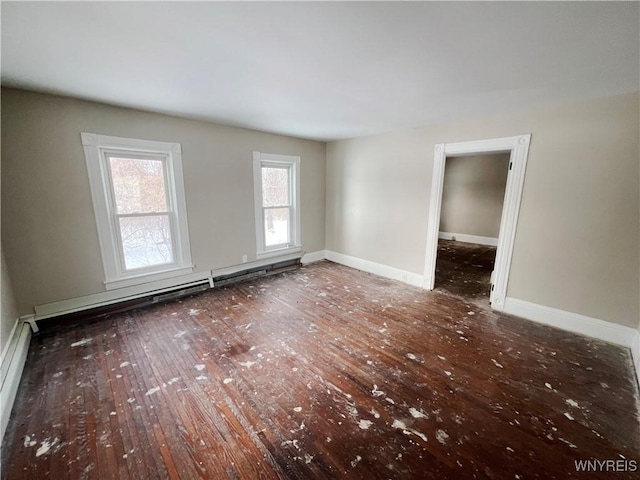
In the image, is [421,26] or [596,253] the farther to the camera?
[596,253]

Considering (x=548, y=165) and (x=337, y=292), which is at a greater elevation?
(x=548, y=165)

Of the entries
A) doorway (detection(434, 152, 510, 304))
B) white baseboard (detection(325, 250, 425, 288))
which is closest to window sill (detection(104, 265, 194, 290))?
white baseboard (detection(325, 250, 425, 288))

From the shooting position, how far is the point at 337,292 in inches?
145

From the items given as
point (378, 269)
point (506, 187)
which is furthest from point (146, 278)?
point (506, 187)

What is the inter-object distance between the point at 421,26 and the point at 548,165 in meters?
2.32

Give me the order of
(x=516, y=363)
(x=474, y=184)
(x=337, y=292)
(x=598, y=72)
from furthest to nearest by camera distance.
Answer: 1. (x=474, y=184)
2. (x=337, y=292)
3. (x=516, y=363)
4. (x=598, y=72)

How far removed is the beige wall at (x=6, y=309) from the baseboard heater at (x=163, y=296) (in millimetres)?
356

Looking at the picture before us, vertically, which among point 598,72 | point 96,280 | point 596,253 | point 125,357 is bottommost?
point 125,357

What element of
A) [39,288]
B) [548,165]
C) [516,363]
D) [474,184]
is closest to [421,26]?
[548,165]

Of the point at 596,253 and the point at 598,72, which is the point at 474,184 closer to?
the point at 596,253

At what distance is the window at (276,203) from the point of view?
414 cm

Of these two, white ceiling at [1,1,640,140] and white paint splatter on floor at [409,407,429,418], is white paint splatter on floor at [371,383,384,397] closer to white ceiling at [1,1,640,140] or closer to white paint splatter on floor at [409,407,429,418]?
white paint splatter on floor at [409,407,429,418]

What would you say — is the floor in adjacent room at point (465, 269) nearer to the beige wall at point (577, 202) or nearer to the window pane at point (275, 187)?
the beige wall at point (577, 202)

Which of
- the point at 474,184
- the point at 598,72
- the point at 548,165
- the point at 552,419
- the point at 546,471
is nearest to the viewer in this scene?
the point at 546,471
